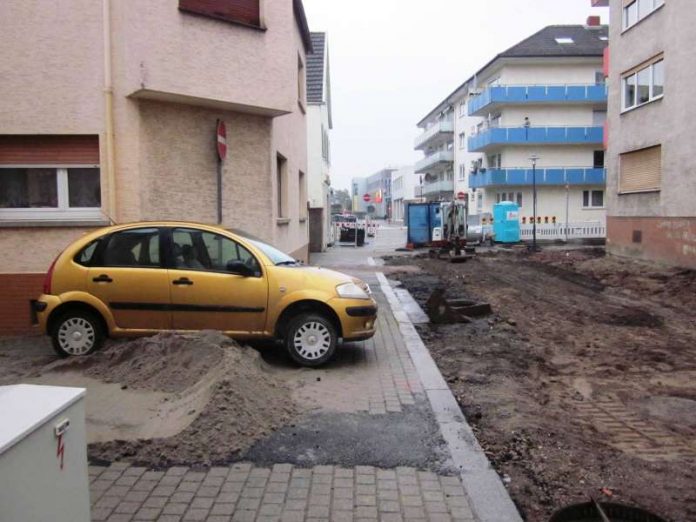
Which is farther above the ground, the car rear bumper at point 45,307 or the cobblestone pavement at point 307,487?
the car rear bumper at point 45,307

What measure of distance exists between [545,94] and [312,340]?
43.3 meters

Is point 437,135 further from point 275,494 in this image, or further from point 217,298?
point 275,494

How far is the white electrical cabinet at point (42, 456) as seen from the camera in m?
2.09

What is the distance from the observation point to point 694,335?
9844 millimetres

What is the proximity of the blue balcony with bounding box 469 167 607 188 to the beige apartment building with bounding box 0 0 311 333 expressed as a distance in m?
39.2

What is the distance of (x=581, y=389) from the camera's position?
6738mm

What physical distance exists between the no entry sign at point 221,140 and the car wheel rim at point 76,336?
11.6 feet

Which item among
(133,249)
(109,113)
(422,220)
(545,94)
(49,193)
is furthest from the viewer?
(545,94)

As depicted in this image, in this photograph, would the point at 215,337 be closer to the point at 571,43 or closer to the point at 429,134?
the point at 571,43

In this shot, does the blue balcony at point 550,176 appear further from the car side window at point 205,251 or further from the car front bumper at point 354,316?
the car side window at point 205,251

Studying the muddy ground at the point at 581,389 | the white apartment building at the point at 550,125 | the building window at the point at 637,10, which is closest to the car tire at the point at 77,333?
the muddy ground at the point at 581,389

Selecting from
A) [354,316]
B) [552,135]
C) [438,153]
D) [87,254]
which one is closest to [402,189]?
[438,153]

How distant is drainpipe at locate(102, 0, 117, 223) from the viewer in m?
8.98

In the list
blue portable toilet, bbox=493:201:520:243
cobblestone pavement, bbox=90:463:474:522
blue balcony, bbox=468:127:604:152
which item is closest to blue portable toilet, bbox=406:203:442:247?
blue portable toilet, bbox=493:201:520:243
